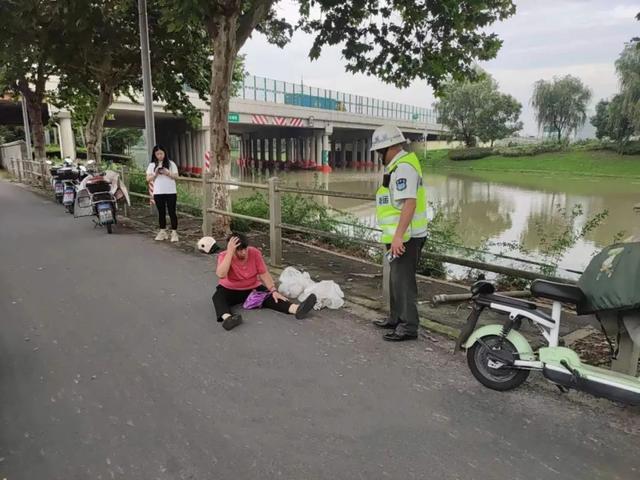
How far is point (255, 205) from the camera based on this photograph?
9.67 meters

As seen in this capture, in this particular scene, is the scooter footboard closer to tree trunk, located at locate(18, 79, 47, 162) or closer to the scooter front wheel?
the scooter front wheel

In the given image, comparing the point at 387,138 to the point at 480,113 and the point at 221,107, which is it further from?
the point at 480,113

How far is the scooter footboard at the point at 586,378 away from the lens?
9.05 feet

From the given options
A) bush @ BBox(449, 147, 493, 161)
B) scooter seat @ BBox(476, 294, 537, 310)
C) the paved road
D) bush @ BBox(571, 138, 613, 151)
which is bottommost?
the paved road

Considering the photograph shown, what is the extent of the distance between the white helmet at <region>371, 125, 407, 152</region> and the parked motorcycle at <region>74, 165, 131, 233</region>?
6.72m

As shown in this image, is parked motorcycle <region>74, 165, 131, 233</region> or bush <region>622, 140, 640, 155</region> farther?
bush <region>622, 140, 640, 155</region>

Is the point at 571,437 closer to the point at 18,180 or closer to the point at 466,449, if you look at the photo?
the point at 466,449

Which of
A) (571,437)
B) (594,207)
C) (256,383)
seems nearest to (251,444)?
(256,383)

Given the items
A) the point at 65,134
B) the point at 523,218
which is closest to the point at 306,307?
the point at 523,218

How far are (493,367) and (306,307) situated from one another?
71.6 inches

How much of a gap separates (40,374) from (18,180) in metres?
23.1

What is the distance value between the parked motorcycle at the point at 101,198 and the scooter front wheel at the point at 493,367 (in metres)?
7.57

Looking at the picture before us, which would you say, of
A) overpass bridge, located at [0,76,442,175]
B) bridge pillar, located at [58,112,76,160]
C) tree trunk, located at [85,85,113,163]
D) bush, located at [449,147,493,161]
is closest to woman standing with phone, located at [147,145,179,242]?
tree trunk, located at [85,85,113,163]

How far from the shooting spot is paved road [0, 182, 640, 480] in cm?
250
